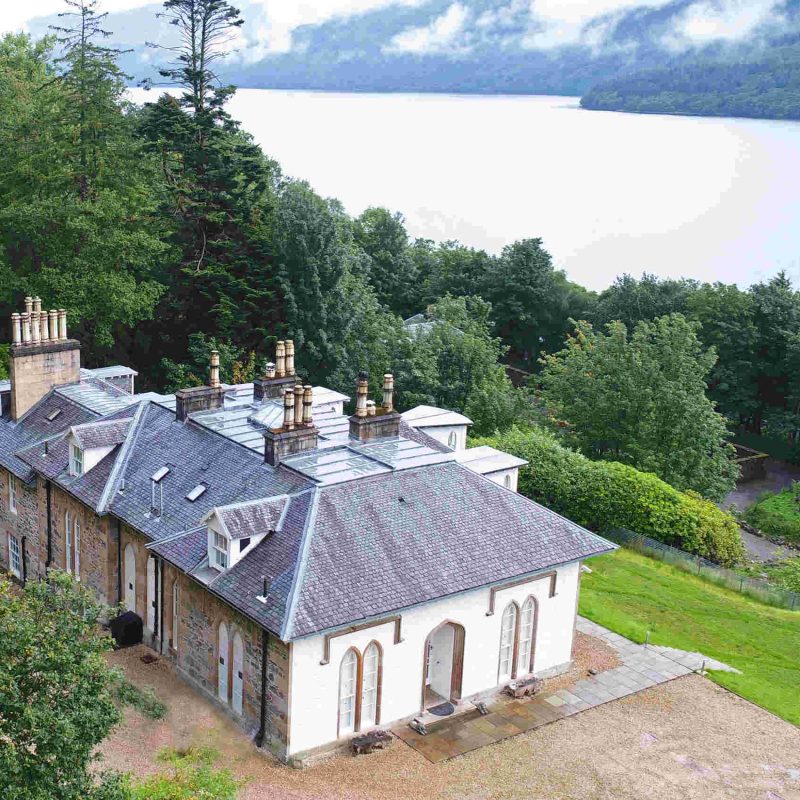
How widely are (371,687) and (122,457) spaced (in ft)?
37.6

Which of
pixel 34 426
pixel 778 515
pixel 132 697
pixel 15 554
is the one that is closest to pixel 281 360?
pixel 34 426

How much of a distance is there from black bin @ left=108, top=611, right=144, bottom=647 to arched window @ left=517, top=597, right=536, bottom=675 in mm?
11239

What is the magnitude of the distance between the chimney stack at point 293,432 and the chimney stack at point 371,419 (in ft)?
4.85

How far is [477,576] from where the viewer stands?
2706 centimetres

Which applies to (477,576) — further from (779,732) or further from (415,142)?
(415,142)

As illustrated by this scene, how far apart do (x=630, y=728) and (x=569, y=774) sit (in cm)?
301

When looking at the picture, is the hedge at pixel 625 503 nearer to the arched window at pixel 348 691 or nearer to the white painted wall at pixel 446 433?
the white painted wall at pixel 446 433

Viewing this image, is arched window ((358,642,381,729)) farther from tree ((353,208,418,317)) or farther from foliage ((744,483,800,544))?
tree ((353,208,418,317))

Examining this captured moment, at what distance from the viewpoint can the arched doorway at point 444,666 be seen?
90.6ft

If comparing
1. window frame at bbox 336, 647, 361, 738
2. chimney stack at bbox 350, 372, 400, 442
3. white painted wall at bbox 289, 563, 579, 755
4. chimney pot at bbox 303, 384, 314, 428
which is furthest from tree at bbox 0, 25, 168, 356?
window frame at bbox 336, 647, 361, 738

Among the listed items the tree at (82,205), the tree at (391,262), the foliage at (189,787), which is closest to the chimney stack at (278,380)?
the foliage at (189,787)

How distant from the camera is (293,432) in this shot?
96.6 feet

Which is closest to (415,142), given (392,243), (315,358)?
(392,243)

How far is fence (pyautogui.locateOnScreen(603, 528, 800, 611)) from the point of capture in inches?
1537
